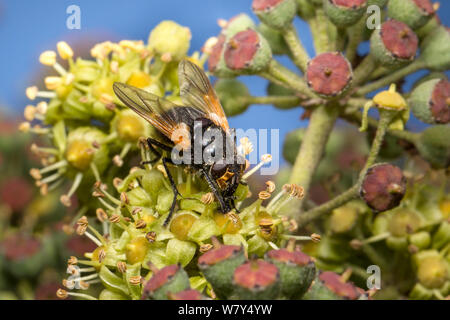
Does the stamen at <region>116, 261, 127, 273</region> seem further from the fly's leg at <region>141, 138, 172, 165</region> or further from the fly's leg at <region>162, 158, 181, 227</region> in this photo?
the fly's leg at <region>141, 138, 172, 165</region>

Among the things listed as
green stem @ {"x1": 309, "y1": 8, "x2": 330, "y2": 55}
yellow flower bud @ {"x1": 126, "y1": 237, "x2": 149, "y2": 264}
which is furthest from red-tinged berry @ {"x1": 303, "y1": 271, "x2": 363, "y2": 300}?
green stem @ {"x1": 309, "y1": 8, "x2": 330, "y2": 55}

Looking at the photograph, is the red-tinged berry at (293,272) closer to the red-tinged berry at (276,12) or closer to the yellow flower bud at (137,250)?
the yellow flower bud at (137,250)

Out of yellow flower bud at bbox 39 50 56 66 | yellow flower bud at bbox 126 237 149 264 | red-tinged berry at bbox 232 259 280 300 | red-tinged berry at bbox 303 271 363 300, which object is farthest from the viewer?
yellow flower bud at bbox 39 50 56 66

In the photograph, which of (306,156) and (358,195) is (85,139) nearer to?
(306,156)

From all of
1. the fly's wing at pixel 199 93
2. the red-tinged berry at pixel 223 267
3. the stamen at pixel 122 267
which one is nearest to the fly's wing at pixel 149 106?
the fly's wing at pixel 199 93

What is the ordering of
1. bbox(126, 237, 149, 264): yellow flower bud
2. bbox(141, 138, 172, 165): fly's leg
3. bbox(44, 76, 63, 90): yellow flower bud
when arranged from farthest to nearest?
bbox(44, 76, 63, 90): yellow flower bud → bbox(141, 138, 172, 165): fly's leg → bbox(126, 237, 149, 264): yellow flower bud
